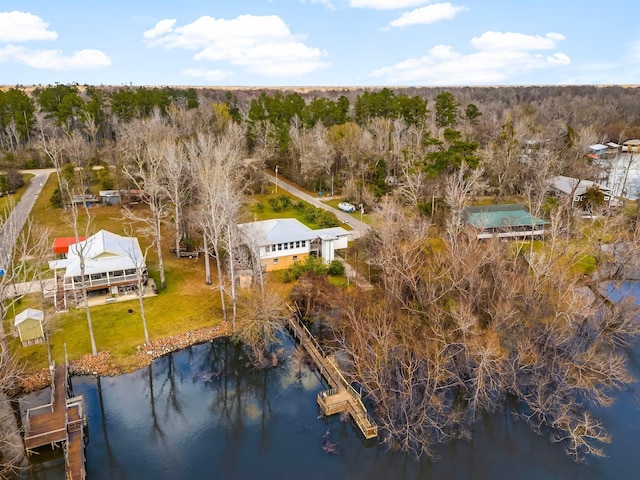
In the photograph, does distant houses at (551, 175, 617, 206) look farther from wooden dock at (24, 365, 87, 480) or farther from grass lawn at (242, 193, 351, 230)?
wooden dock at (24, 365, 87, 480)

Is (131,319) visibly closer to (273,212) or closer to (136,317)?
(136,317)

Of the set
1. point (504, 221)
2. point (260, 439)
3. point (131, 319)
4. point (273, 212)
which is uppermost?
point (504, 221)

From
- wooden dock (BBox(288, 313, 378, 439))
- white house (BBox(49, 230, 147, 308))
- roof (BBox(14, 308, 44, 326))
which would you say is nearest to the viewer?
wooden dock (BBox(288, 313, 378, 439))

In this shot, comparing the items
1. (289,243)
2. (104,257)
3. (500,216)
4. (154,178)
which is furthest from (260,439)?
(500,216)

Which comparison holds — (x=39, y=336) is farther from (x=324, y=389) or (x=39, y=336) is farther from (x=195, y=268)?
(x=324, y=389)

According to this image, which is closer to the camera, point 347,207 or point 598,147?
point 347,207

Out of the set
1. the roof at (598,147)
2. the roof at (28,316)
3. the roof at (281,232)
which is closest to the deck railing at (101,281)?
the roof at (28,316)

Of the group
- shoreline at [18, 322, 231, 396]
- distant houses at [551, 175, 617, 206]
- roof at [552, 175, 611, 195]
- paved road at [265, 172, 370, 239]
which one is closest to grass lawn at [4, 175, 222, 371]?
shoreline at [18, 322, 231, 396]
